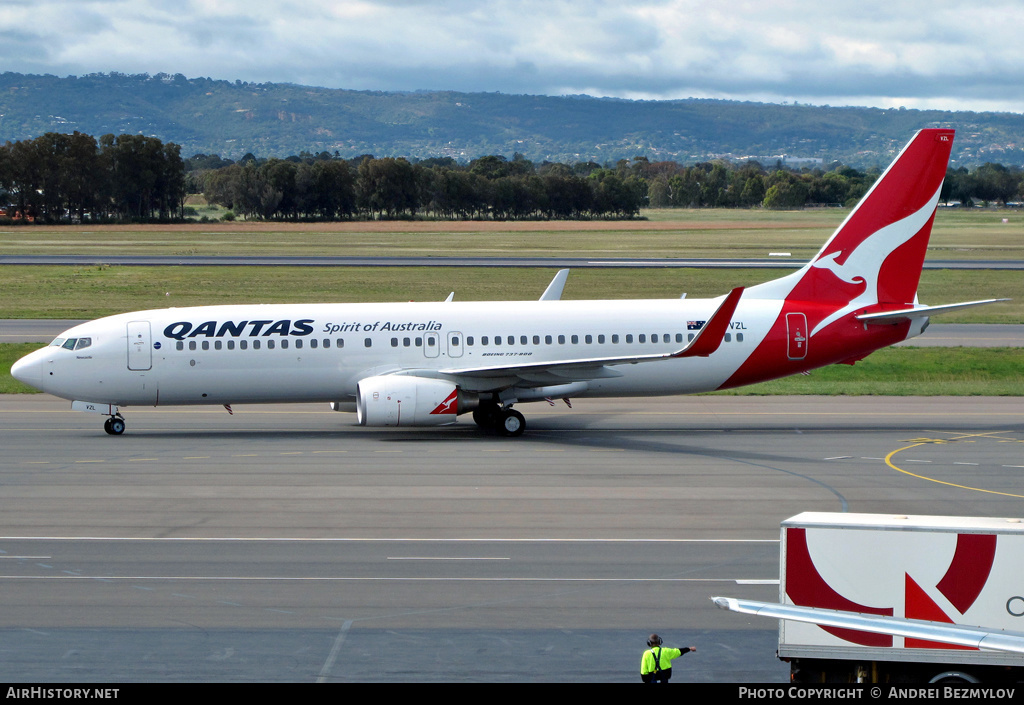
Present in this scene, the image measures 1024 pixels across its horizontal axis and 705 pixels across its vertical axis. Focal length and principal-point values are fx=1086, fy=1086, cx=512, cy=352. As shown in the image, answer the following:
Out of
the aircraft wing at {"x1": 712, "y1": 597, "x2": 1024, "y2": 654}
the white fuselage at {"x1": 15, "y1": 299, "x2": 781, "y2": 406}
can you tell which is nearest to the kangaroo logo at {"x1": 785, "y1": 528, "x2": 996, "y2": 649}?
the aircraft wing at {"x1": 712, "y1": 597, "x2": 1024, "y2": 654}

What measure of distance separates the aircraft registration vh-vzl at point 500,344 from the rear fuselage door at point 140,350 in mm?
43

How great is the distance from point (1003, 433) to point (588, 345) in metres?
13.0

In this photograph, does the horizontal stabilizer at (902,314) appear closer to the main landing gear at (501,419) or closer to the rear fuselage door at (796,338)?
the rear fuselage door at (796,338)

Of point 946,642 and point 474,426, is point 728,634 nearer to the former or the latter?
point 946,642

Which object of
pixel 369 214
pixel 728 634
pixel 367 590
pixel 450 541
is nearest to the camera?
pixel 728 634

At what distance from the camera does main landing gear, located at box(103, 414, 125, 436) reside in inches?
1331

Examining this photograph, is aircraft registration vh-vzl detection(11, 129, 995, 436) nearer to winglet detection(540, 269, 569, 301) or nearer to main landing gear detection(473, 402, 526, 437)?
main landing gear detection(473, 402, 526, 437)

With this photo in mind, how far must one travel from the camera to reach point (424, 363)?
33.8 metres

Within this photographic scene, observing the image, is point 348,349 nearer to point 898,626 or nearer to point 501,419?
point 501,419

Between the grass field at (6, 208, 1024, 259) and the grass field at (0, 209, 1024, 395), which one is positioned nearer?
the grass field at (0, 209, 1024, 395)

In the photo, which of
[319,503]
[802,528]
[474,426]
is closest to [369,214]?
[474,426]

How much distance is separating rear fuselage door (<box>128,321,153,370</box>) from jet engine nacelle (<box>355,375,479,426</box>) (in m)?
6.58

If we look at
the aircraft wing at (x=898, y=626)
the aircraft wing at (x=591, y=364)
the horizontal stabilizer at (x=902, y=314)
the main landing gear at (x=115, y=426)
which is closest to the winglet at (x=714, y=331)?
the aircraft wing at (x=591, y=364)

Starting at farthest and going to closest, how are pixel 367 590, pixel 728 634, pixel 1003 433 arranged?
pixel 1003 433 < pixel 367 590 < pixel 728 634
